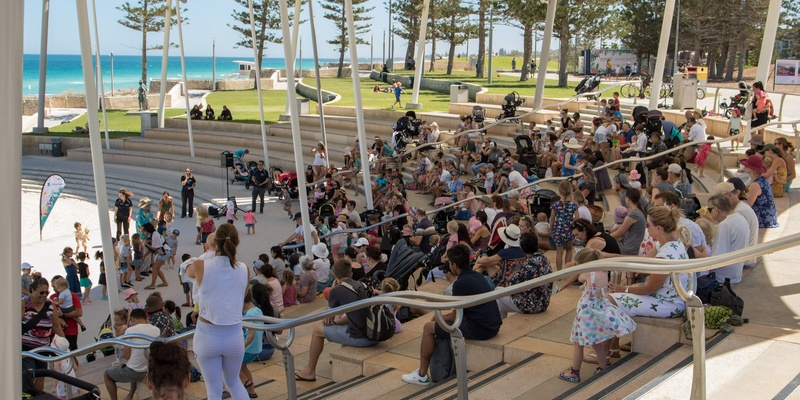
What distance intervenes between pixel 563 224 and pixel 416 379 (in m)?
4.12

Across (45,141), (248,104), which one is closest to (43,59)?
(45,141)

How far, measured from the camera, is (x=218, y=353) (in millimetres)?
5102

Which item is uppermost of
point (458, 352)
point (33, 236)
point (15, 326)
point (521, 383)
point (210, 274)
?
point (15, 326)

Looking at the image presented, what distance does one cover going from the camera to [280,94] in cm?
4609

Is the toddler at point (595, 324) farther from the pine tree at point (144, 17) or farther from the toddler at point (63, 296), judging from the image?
the pine tree at point (144, 17)

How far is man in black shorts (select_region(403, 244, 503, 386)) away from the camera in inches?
238

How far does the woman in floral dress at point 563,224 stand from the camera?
9477 millimetres

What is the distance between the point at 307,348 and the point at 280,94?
1544 inches

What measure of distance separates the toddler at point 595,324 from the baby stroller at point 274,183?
58.5 ft

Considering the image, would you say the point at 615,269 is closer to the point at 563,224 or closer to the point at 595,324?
the point at 595,324

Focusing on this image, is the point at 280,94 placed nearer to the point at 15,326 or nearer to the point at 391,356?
the point at 391,356

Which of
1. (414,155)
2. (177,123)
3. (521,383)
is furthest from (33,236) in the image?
(521,383)

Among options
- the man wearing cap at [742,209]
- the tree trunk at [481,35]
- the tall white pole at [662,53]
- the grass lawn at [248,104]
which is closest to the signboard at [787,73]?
the tall white pole at [662,53]

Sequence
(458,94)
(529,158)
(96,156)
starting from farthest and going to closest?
(458,94)
(529,158)
(96,156)
